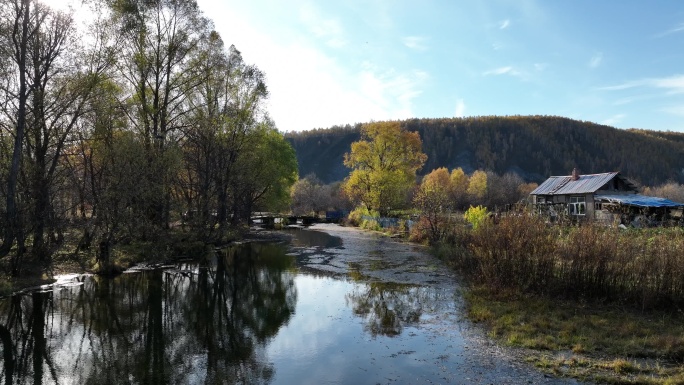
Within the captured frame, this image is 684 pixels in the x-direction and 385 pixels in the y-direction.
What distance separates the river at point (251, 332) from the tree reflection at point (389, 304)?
3cm

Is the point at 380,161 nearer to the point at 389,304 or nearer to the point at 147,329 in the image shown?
the point at 389,304

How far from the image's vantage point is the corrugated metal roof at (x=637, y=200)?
39.0 m

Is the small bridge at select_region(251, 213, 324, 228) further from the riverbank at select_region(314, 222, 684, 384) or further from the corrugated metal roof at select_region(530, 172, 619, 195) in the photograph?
the riverbank at select_region(314, 222, 684, 384)

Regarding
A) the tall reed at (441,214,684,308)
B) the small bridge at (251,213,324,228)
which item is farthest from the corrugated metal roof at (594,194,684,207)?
the small bridge at (251,213,324,228)

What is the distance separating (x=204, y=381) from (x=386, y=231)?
107ft

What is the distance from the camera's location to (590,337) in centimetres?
977

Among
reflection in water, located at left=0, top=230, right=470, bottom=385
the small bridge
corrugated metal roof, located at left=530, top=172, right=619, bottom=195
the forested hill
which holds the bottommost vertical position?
reflection in water, located at left=0, top=230, right=470, bottom=385

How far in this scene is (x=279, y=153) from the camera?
50.6 metres

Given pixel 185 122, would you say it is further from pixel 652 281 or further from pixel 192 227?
pixel 652 281

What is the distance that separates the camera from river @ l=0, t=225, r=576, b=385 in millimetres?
8383

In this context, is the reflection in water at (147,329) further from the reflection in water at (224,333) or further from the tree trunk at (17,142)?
the tree trunk at (17,142)

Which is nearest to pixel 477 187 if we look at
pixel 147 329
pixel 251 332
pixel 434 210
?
pixel 434 210

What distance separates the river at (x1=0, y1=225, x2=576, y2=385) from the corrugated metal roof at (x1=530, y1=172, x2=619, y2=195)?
33284 millimetres

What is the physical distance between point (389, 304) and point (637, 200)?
38253 millimetres
